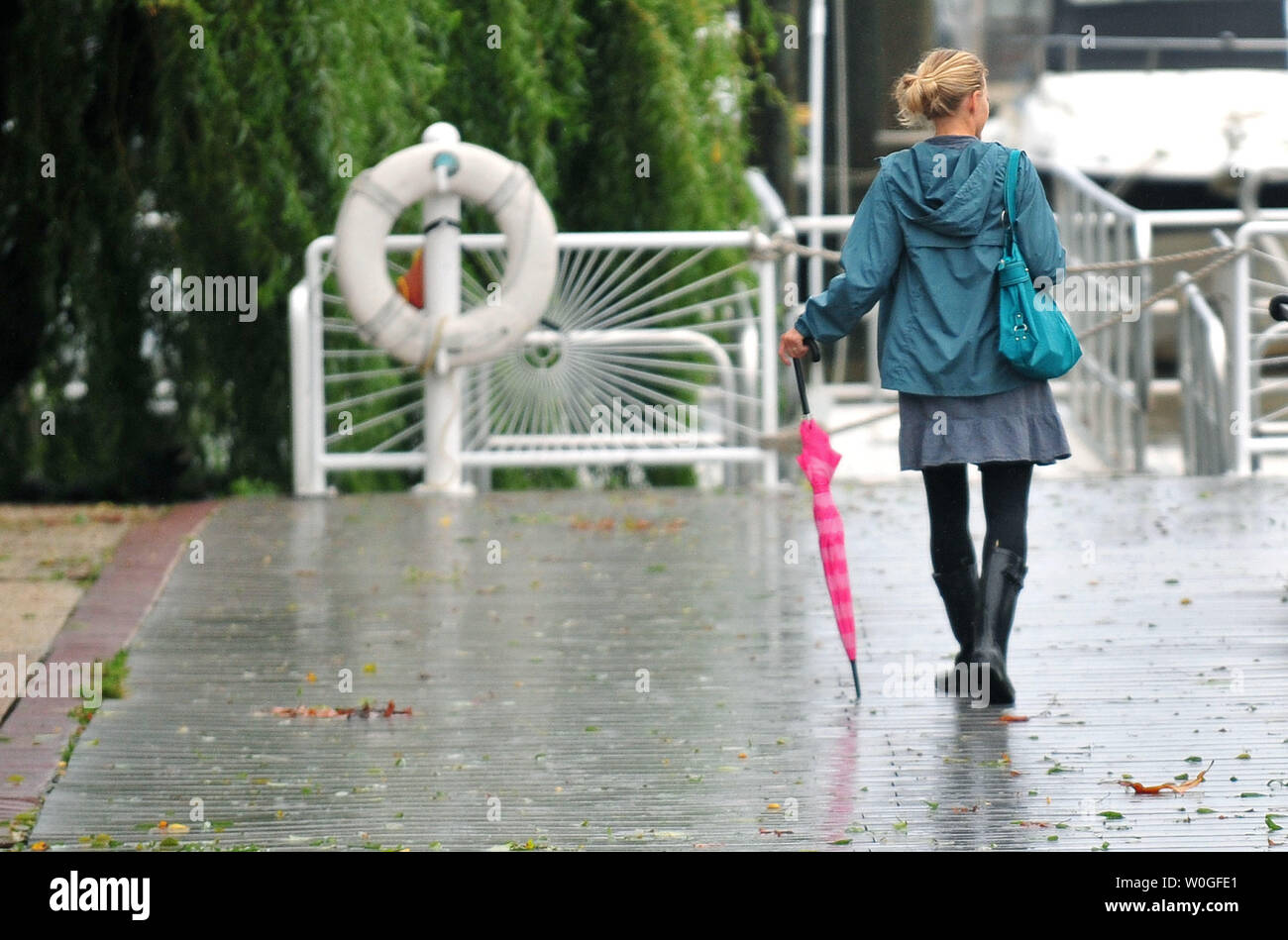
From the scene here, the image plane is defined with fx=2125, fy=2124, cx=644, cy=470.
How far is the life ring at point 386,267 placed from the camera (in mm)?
10055

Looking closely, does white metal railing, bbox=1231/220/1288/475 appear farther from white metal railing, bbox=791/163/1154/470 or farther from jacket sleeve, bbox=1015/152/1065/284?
jacket sleeve, bbox=1015/152/1065/284

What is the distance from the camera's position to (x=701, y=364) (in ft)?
37.3

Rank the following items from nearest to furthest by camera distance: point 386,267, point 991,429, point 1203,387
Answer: point 991,429, point 386,267, point 1203,387

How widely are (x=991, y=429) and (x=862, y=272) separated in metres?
0.54

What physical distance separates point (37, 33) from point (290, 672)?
5.71m

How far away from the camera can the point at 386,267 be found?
33.7ft

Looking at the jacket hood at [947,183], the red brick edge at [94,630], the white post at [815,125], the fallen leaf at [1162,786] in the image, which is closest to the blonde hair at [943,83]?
the jacket hood at [947,183]

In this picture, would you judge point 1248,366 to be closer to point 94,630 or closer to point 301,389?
point 301,389

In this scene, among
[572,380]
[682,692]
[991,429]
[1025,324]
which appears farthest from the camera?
[572,380]

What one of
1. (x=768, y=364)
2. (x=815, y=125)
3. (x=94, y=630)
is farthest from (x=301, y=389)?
(x=815, y=125)

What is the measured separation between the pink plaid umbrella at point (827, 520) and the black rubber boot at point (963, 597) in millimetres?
274

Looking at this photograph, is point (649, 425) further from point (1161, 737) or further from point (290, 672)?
point (1161, 737)

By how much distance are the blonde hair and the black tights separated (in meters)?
0.97

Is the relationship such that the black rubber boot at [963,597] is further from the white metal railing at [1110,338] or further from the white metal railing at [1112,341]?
the white metal railing at [1112,341]
